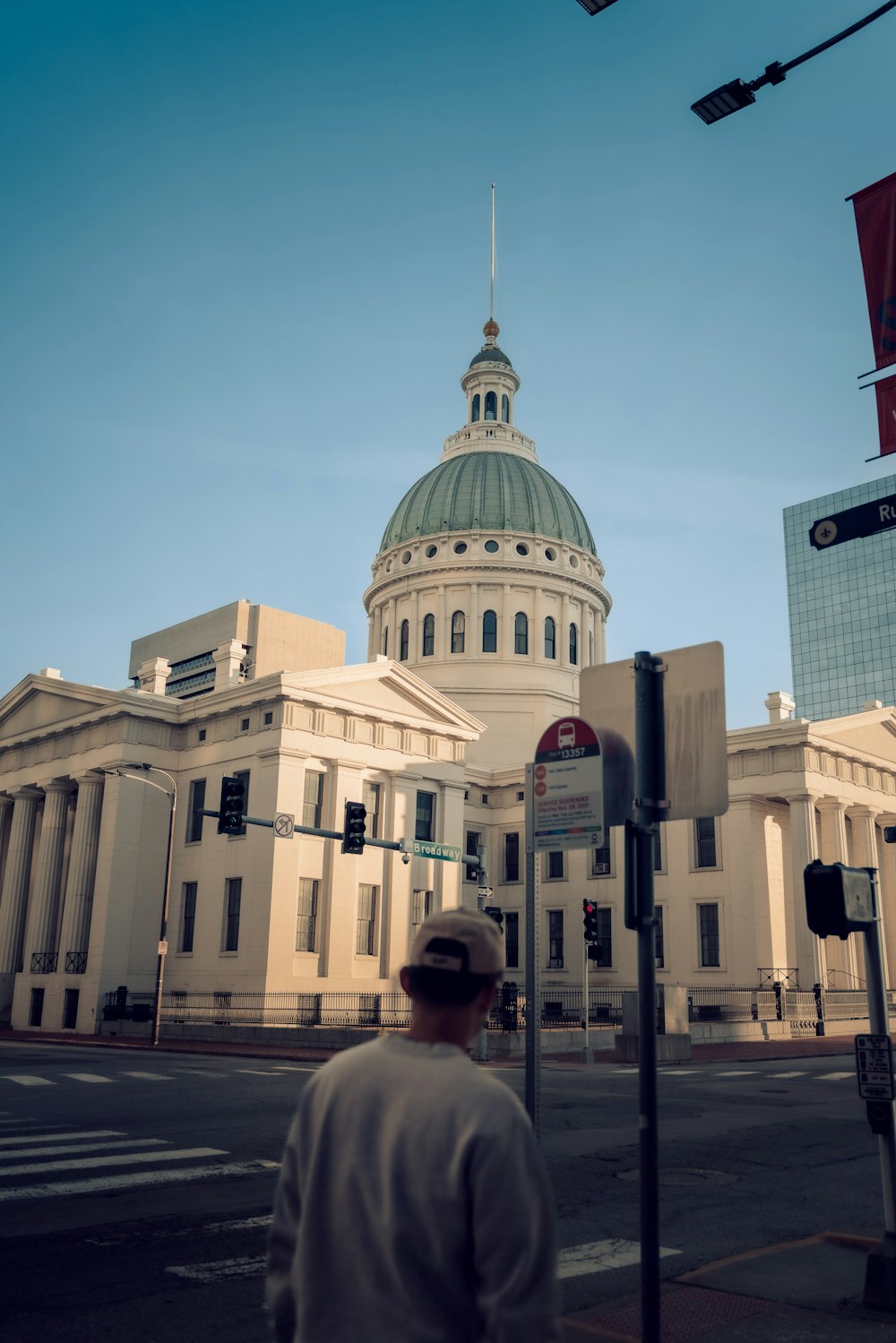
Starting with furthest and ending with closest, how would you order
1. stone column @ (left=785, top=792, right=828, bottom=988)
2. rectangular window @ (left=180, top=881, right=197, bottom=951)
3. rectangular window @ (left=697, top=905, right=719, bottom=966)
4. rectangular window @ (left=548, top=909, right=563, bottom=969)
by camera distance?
rectangular window @ (left=548, top=909, right=563, bottom=969)
rectangular window @ (left=697, top=905, right=719, bottom=966)
stone column @ (left=785, top=792, right=828, bottom=988)
rectangular window @ (left=180, top=881, right=197, bottom=951)

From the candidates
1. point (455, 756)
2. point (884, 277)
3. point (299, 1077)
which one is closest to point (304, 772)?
point (455, 756)

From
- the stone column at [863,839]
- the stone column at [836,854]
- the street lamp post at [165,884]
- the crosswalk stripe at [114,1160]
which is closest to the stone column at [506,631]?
the stone column at [863,839]

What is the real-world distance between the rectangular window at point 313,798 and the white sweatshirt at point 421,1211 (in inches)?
1748

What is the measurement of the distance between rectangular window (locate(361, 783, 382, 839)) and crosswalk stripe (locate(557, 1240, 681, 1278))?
40.5 m

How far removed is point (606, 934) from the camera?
60.4 meters

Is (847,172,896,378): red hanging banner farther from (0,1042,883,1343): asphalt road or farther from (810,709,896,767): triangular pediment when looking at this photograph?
(810,709,896,767): triangular pediment

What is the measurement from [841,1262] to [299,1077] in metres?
16.4

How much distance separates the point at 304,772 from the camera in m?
47.3

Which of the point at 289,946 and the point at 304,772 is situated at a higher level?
the point at 304,772

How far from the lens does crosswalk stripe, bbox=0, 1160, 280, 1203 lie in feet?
34.2

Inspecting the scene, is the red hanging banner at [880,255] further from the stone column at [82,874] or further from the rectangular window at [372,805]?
the stone column at [82,874]

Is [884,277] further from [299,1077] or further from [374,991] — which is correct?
[374,991]

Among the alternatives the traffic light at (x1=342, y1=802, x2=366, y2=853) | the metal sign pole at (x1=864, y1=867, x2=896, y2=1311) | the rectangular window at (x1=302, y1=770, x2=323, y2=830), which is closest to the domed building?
the rectangular window at (x1=302, y1=770, x2=323, y2=830)

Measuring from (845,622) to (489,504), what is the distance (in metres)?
87.8
